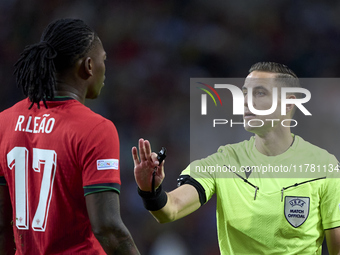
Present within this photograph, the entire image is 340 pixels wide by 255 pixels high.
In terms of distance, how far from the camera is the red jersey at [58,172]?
1.92m

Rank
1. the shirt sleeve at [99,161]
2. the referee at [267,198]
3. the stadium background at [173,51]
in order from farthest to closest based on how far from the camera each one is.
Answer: the stadium background at [173,51], the referee at [267,198], the shirt sleeve at [99,161]

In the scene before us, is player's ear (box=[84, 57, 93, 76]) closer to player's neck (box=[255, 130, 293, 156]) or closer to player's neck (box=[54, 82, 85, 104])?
player's neck (box=[54, 82, 85, 104])

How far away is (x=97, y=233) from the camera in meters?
1.89

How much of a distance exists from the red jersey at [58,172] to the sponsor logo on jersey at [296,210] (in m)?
1.47

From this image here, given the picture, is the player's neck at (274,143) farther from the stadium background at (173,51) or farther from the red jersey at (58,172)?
the stadium background at (173,51)

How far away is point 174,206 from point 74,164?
1.17 metres

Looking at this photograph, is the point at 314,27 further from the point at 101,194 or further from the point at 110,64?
the point at 101,194

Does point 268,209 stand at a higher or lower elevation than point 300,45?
lower

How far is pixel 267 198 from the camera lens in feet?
10.2

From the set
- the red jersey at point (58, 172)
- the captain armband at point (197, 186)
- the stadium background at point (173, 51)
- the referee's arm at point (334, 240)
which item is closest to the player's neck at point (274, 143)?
the captain armband at point (197, 186)

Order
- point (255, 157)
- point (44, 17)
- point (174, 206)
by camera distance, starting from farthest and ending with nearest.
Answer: point (44, 17) < point (255, 157) < point (174, 206)

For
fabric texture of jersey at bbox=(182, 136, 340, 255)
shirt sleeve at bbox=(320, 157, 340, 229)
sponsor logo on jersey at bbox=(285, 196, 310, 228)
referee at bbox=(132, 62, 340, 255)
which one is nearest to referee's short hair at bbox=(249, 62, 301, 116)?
referee at bbox=(132, 62, 340, 255)

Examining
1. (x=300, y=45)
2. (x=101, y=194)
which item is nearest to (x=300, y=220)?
(x=101, y=194)

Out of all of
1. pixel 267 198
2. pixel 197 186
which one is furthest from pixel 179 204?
pixel 267 198
